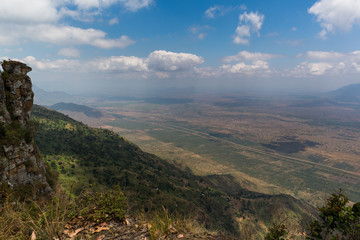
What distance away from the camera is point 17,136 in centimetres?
1653

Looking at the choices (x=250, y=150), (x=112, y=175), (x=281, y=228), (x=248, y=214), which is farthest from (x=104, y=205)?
(x=250, y=150)

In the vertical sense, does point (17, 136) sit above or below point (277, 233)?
above

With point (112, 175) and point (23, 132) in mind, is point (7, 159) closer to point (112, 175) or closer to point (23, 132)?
point (23, 132)

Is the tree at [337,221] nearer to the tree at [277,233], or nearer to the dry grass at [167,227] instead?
the tree at [277,233]

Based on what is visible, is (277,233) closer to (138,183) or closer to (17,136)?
(17,136)

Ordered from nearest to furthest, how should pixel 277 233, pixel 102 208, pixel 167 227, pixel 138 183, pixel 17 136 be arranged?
pixel 167 227 < pixel 102 208 < pixel 277 233 < pixel 17 136 < pixel 138 183

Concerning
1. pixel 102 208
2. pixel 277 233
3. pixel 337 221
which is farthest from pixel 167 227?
pixel 337 221

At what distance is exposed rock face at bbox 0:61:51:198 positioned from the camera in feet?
49.4

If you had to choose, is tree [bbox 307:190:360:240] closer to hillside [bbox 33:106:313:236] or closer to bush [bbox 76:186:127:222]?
bush [bbox 76:186:127:222]

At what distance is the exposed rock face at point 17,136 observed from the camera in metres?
15.1

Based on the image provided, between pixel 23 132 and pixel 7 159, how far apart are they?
3.70 metres

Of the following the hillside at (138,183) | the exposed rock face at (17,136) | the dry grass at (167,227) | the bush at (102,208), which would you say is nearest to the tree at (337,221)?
the dry grass at (167,227)

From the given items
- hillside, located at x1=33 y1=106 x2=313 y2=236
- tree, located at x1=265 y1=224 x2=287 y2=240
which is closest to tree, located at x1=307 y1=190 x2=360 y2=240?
tree, located at x1=265 y1=224 x2=287 y2=240

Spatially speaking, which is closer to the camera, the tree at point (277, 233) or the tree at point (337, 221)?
the tree at point (337, 221)
